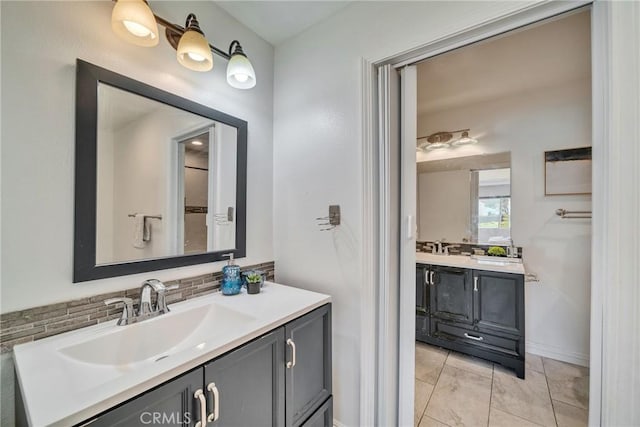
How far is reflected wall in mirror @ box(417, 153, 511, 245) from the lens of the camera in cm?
241

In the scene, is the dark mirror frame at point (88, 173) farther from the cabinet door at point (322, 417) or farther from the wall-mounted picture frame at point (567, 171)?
the wall-mounted picture frame at point (567, 171)

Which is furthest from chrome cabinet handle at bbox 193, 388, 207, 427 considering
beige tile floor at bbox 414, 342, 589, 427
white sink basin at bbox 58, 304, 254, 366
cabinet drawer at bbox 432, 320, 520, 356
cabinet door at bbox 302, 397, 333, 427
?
cabinet drawer at bbox 432, 320, 520, 356

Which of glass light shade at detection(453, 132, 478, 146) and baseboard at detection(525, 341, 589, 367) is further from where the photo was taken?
glass light shade at detection(453, 132, 478, 146)

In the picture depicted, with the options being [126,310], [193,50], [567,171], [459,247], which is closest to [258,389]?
[126,310]

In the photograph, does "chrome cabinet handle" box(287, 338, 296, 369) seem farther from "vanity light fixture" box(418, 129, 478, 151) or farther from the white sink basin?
"vanity light fixture" box(418, 129, 478, 151)

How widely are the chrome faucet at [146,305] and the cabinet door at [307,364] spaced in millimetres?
547

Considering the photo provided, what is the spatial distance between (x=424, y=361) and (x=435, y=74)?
2.44 metres

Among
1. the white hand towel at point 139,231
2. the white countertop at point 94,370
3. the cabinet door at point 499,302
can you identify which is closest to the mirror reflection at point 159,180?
the white hand towel at point 139,231

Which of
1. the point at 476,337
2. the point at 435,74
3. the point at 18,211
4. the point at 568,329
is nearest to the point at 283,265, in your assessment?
the point at 18,211

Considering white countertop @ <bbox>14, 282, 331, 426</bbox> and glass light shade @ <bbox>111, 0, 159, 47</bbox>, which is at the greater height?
glass light shade @ <bbox>111, 0, 159, 47</bbox>

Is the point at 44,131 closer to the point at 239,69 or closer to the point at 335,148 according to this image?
the point at 239,69

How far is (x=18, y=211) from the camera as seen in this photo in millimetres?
833

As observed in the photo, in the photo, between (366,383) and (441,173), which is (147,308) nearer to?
(366,383)

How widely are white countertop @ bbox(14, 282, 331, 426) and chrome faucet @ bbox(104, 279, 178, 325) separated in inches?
1.3
